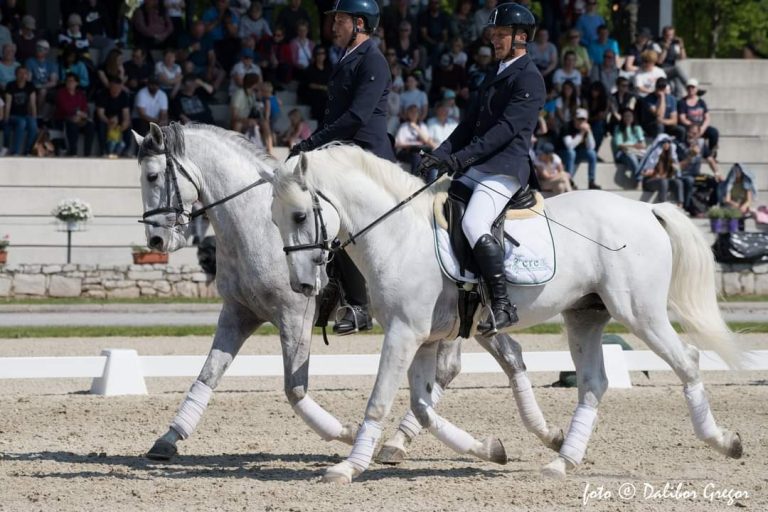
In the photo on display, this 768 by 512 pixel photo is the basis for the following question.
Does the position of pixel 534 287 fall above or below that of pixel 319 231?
below

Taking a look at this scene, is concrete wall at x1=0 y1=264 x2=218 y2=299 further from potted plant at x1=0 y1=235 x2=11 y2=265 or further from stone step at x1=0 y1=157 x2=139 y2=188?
stone step at x1=0 y1=157 x2=139 y2=188

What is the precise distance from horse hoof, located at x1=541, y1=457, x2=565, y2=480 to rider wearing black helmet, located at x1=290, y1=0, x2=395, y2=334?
1264mm

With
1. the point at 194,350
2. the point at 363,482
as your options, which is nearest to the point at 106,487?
the point at 363,482

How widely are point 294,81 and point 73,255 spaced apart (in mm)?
4992

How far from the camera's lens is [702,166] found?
68.5 feet

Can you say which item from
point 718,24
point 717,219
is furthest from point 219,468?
point 718,24

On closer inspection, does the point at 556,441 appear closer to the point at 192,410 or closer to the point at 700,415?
the point at 700,415

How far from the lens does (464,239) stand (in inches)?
257

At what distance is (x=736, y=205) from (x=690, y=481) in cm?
1392

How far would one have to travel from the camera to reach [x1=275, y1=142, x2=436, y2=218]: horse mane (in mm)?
6430

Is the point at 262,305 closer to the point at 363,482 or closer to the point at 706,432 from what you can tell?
the point at 363,482

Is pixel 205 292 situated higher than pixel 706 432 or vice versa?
pixel 706 432

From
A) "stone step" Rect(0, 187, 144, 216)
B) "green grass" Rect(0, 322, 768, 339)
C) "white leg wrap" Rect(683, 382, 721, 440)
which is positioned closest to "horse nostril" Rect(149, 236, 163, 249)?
"white leg wrap" Rect(683, 382, 721, 440)

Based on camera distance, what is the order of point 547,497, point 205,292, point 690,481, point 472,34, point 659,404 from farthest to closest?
1. point 472,34
2. point 205,292
3. point 659,404
4. point 690,481
5. point 547,497
